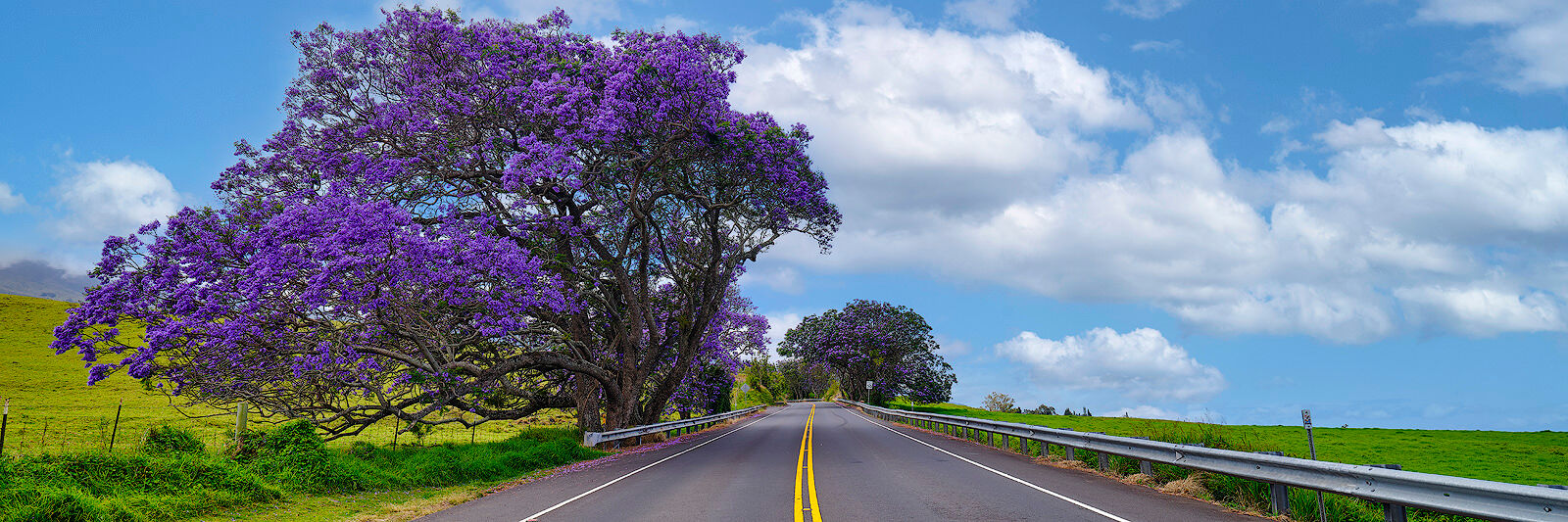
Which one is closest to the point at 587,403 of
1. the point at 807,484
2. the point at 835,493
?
the point at 807,484

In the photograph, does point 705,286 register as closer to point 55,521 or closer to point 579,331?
point 579,331

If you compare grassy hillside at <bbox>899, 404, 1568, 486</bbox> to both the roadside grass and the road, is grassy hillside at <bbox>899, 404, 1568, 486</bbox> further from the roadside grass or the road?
the roadside grass

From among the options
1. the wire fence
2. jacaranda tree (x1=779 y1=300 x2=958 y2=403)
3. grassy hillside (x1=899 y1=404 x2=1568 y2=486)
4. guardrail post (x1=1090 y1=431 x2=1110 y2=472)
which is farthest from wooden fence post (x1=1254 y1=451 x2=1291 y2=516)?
jacaranda tree (x1=779 y1=300 x2=958 y2=403)

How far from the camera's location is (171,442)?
1223cm

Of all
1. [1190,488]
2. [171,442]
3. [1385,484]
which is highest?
[1385,484]

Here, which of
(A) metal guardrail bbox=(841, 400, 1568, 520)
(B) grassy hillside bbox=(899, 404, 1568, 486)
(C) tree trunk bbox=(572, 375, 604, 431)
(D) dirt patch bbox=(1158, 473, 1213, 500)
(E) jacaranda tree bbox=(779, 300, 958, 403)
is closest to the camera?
(A) metal guardrail bbox=(841, 400, 1568, 520)

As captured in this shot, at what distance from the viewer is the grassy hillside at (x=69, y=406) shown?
24797 millimetres

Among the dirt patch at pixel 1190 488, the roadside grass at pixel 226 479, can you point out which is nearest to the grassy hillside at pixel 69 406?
the roadside grass at pixel 226 479

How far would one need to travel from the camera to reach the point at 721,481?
13375 millimetres

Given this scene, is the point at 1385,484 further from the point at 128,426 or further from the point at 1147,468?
the point at 128,426

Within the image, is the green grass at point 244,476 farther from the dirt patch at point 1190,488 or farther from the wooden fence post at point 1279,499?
the wooden fence post at point 1279,499

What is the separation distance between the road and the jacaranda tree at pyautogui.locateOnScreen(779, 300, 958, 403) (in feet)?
156

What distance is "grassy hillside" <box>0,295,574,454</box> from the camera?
81.4ft

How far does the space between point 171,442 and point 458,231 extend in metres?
7.86
